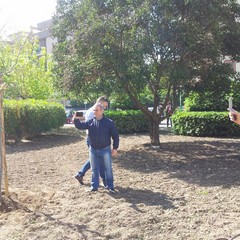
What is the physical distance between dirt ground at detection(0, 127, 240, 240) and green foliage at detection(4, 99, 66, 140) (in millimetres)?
4095

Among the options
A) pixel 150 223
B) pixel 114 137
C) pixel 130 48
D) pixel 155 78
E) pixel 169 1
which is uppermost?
pixel 169 1

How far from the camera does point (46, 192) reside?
6.35 m

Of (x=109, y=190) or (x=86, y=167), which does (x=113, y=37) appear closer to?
(x=86, y=167)

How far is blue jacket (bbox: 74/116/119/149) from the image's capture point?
20.3 feet

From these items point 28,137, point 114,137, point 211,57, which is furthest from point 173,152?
point 28,137

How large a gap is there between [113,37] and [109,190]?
3.87 m

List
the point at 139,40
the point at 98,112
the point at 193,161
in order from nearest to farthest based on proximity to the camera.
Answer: the point at 98,112 < the point at 139,40 < the point at 193,161

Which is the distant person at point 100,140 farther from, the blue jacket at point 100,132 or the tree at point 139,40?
the tree at point 139,40

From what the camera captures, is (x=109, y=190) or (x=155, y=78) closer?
(x=109, y=190)

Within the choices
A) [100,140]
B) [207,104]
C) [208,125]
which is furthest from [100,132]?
[207,104]

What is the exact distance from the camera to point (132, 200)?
5664 millimetres

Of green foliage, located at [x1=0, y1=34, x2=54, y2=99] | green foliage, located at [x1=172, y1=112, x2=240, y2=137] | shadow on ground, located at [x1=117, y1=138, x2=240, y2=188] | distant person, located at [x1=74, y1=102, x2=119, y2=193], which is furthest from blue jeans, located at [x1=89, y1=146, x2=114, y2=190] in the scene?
green foliage, located at [x1=0, y1=34, x2=54, y2=99]

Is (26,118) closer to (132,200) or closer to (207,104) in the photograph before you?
(207,104)

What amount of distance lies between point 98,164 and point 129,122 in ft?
34.6
